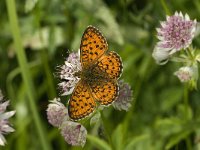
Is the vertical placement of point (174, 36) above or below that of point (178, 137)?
above

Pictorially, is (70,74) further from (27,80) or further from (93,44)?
(27,80)

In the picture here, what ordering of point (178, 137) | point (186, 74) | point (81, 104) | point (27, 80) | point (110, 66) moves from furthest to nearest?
point (27, 80)
point (178, 137)
point (186, 74)
point (110, 66)
point (81, 104)

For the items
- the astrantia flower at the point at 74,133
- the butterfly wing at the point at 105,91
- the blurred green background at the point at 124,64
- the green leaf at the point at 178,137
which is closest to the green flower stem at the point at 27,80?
the blurred green background at the point at 124,64

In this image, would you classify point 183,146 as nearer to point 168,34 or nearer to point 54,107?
point 168,34

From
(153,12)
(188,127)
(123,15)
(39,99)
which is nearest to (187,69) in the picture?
(188,127)

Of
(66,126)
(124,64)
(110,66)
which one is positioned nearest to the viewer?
(110,66)

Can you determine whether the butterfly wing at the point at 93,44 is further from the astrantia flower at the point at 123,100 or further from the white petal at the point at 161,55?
the white petal at the point at 161,55

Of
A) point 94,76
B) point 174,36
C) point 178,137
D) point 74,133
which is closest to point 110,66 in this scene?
point 94,76
